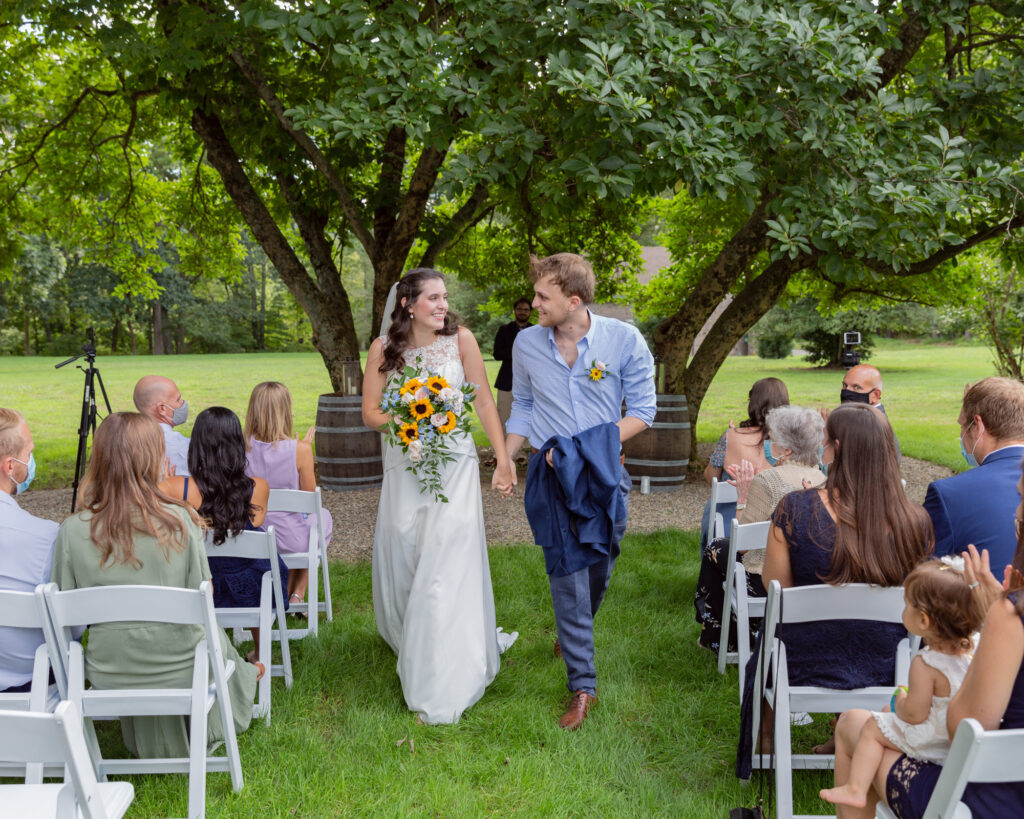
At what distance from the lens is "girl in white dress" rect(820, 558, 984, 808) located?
6.77 ft

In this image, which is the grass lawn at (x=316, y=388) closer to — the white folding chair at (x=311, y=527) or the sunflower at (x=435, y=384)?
the white folding chair at (x=311, y=527)

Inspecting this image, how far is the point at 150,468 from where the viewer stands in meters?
2.91

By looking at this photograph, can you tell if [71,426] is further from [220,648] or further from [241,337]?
[241,337]

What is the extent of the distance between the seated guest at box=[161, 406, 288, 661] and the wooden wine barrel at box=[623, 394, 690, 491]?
5146 mm

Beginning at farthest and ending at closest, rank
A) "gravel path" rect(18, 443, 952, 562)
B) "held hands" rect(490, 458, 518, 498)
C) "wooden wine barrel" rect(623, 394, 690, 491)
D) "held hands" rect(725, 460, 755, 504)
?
"wooden wine barrel" rect(623, 394, 690, 491)
"gravel path" rect(18, 443, 952, 562)
"held hands" rect(725, 460, 755, 504)
"held hands" rect(490, 458, 518, 498)

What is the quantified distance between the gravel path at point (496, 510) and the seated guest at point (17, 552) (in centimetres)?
342

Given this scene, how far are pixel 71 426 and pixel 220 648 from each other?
1508cm

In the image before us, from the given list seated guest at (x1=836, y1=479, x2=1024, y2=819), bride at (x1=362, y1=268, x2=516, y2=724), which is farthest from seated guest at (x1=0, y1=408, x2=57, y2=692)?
seated guest at (x1=836, y1=479, x2=1024, y2=819)

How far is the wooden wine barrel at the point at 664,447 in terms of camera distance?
27.5ft

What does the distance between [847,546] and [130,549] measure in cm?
252

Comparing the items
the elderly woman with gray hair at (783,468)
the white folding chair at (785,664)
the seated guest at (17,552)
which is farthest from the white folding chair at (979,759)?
the seated guest at (17,552)

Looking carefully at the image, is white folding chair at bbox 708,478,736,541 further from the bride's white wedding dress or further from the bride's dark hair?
the bride's dark hair

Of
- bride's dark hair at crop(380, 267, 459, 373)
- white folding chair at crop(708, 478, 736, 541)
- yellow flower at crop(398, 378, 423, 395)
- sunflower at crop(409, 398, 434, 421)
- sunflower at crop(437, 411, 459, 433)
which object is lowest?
white folding chair at crop(708, 478, 736, 541)

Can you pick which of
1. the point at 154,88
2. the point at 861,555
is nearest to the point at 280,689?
the point at 861,555
